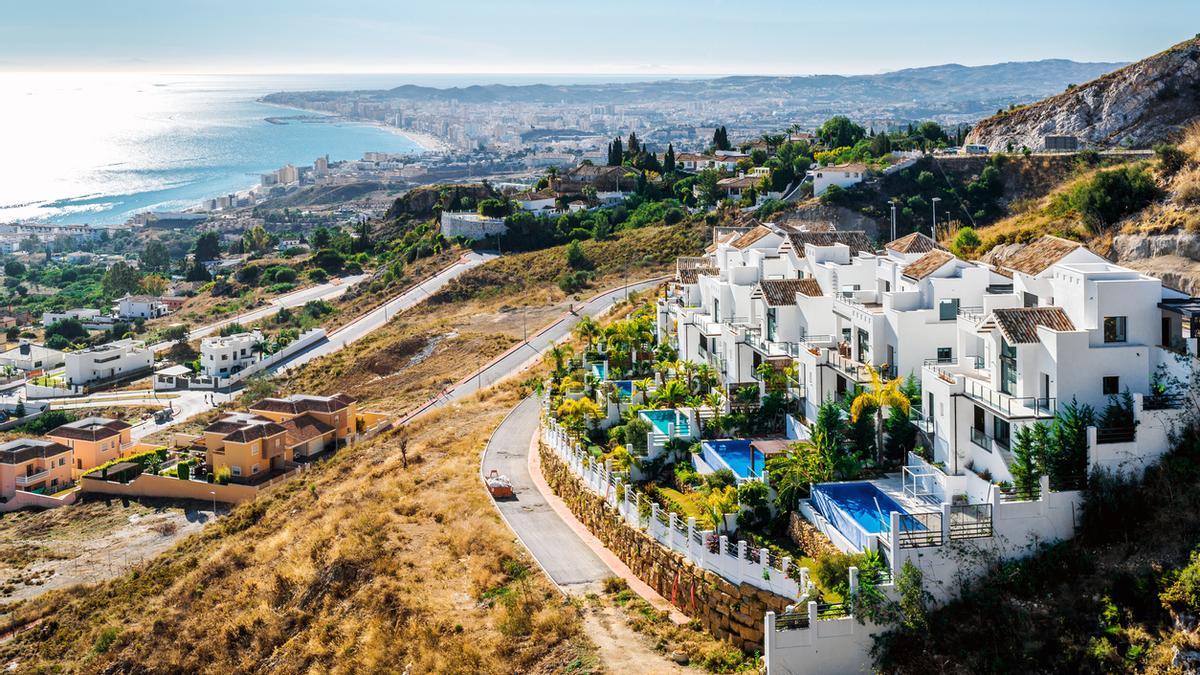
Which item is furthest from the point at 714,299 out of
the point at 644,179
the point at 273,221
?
the point at 273,221

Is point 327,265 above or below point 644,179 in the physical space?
below

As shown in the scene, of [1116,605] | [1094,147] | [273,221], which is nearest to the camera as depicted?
[1116,605]

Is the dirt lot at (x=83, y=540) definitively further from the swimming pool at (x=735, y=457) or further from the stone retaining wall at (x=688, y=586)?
the swimming pool at (x=735, y=457)

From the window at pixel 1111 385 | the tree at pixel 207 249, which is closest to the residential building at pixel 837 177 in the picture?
the window at pixel 1111 385

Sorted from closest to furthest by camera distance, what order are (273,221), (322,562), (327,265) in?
1. (322,562)
2. (327,265)
3. (273,221)

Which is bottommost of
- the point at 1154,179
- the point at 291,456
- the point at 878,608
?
the point at 291,456

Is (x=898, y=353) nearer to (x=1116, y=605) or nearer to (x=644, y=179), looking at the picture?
(x=1116, y=605)

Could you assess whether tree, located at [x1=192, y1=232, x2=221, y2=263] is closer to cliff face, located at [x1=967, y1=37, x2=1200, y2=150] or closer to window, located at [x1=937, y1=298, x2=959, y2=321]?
cliff face, located at [x1=967, y1=37, x2=1200, y2=150]
